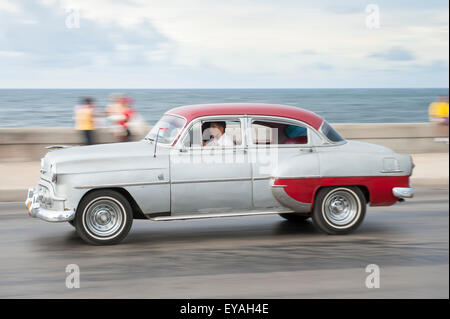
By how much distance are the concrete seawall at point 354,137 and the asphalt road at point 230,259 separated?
5839 mm

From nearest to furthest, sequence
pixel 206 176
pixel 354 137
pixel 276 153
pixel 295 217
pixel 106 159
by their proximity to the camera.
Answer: pixel 106 159 → pixel 206 176 → pixel 276 153 → pixel 295 217 → pixel 354 137

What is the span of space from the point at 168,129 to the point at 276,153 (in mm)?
1410

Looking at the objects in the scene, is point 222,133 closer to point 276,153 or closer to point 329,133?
point 276,153

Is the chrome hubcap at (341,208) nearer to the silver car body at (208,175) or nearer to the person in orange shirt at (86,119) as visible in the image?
the silver car body at (208,175)

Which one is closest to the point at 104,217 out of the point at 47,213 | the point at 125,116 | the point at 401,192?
the point at 47,213

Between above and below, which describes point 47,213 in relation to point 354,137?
below

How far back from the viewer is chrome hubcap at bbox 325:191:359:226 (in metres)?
8.23

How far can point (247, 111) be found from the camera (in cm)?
810

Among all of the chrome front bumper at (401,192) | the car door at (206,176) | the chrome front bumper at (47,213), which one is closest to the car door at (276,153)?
the car door at (206,176)

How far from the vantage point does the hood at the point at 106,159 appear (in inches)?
295

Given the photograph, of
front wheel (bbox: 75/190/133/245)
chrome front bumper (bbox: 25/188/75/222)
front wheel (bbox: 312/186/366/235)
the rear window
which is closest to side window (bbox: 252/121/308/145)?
the rear window

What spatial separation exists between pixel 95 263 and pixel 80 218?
87 cm
